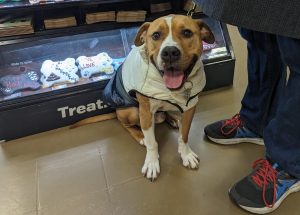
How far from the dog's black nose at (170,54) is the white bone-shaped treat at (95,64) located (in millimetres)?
757

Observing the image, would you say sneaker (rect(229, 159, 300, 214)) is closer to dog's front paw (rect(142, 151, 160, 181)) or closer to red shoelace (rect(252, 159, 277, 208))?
red shoelace (rect(252, 159, 277, 208))

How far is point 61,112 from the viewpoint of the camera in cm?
180

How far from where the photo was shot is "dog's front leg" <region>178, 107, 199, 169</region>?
151 centimetres

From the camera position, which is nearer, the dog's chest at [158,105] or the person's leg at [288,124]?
the person's leg at [288,124]

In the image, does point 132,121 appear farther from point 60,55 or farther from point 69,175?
point 60,55

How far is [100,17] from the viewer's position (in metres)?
1.71

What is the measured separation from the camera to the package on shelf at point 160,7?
1.86m

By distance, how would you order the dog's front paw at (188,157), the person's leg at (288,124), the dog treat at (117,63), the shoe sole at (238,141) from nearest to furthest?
1. the person's leg at (288,124)
2. the dog's front paw at (188,157)
3. the shoe sole at (238,141)
4. the dog treat at (117,63)

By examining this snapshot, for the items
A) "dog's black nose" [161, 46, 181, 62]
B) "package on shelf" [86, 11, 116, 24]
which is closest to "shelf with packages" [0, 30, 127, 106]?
"package on shelf" [86, 11, 116, 24]

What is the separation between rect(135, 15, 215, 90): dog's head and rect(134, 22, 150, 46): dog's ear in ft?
0.06

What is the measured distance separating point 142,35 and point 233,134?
0.75 metres

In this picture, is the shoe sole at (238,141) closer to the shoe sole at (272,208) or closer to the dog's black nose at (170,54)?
the shoe sole at (272,208)

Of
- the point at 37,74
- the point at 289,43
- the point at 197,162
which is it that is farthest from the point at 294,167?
the point at 37,74

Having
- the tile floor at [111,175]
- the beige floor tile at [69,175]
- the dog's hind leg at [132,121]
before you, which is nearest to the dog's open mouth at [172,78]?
the dog's hind leg at [132,121]
